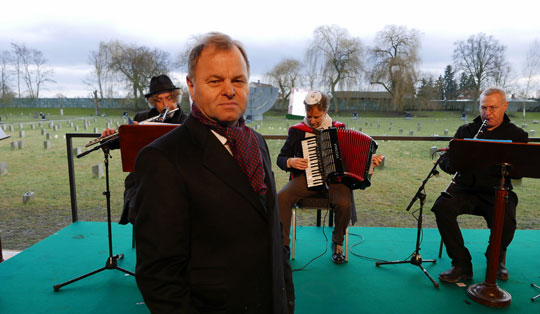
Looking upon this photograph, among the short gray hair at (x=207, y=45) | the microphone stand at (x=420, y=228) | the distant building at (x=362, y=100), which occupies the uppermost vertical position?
the distant building at (x=362, y=100)

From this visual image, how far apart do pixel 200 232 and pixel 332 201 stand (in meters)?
2.39

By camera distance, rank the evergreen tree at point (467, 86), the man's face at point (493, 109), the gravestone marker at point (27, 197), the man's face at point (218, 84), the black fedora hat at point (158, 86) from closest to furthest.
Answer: the man's face at point (218, 84)
the man's face at point (493, 109)
the black fedora hat at point (158, 86)
the gravestone marker at point (27, 197)
the evergreen tree at point (467, 86)

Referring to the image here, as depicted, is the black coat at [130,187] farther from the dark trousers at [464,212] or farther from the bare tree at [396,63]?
the bare tree at [396,63]

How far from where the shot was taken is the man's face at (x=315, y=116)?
332 centimetres

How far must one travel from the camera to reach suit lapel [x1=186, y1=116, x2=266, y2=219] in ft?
3.30

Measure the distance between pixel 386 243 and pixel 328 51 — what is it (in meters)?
20.6

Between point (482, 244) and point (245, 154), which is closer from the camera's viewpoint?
point (245, 154)

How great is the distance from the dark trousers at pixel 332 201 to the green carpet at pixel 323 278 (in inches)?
13.0

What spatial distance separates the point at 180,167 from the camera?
0.94 m

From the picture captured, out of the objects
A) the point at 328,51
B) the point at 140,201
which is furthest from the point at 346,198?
the point at 328,51

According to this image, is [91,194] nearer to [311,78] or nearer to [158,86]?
[158,86]

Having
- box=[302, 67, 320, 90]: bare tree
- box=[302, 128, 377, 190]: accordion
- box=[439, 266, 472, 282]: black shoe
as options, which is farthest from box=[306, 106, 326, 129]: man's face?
box=[302, 67, 320, 90]: bare tree

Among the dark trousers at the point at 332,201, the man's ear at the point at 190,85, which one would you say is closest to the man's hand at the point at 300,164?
the dark trousers at the point at 332,201

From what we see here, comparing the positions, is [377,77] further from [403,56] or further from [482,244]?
[482,244]
